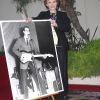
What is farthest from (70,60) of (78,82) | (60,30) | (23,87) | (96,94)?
(23,87)

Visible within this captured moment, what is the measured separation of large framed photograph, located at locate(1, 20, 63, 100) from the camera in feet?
9.46

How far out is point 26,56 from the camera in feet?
9.78

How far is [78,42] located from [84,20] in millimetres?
435

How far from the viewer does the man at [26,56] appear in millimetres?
2920

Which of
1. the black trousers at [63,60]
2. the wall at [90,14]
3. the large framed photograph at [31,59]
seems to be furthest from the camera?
the wall at [90,14]

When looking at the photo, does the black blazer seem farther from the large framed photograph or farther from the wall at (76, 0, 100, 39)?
the wall at (76, 0, 100, 39)

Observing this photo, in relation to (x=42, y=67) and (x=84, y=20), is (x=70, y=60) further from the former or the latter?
(x=42, y=67)

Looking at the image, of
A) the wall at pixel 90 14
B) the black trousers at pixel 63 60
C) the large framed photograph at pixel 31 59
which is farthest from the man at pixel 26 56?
the wall at pixel 90 14

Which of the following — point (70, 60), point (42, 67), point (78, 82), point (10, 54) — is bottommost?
point (78, 82)

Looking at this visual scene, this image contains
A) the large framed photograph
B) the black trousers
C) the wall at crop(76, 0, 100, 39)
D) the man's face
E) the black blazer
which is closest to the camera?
the large framed photograph

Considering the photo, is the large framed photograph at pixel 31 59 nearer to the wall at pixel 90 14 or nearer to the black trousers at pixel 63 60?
the black trousers at pixel 63 60

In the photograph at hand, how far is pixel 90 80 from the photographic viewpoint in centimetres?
475

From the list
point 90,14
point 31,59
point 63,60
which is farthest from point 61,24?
point 90,14

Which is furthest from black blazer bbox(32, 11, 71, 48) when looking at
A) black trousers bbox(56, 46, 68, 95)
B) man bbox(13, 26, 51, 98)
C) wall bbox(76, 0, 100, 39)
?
wall bbox(76, 0, 100, 39)
